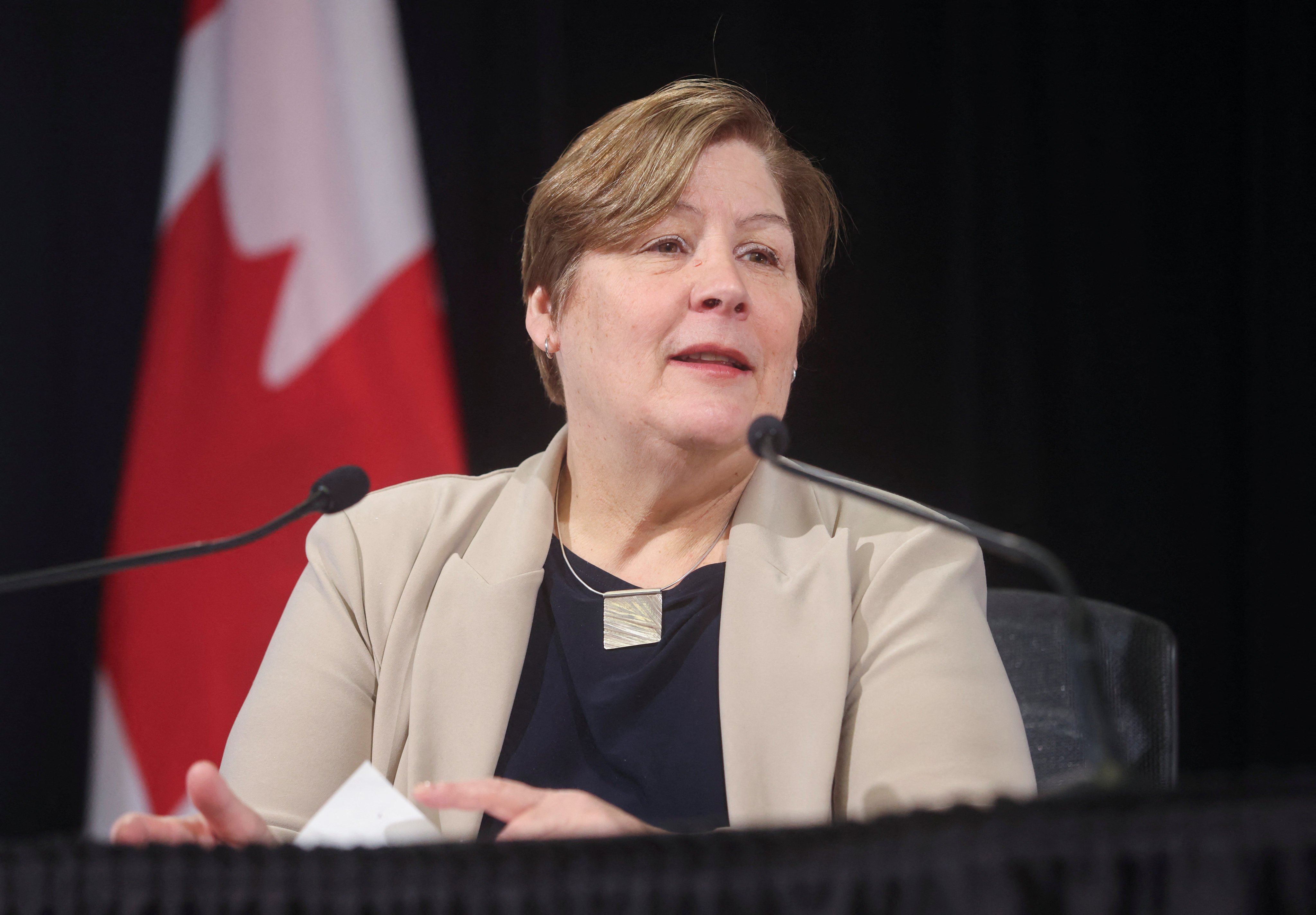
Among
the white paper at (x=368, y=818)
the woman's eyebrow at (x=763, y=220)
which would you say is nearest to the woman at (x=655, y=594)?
the woman's eyebrow at (x=763, y=220)

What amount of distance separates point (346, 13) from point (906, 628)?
1.89m

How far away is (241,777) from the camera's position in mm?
1228

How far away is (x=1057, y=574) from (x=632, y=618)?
712 millimetres

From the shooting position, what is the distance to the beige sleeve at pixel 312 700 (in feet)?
4.04

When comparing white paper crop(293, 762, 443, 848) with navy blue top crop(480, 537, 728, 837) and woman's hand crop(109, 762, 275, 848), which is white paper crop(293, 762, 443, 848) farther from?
navy blue top crop(480, 537, 728, 837)

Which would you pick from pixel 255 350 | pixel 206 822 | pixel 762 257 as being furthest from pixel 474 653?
pixel 255 350

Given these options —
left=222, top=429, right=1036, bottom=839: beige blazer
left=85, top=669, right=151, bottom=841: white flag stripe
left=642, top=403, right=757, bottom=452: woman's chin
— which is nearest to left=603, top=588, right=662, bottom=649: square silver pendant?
left=222, top=429, right=1036, bottom=839: beige blazer

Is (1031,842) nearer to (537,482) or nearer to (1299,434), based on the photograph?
(537,482)

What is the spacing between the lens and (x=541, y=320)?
164 centimetres

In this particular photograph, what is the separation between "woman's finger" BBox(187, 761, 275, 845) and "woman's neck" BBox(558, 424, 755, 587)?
64 centimetres

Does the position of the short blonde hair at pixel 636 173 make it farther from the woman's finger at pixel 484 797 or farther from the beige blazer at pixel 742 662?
the woman's finger at pixel 484 797

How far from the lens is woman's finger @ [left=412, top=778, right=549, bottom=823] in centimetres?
87

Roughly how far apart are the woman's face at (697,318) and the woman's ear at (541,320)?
0.06 m

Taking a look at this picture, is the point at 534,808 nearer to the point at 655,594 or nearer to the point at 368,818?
the point at 368,818
